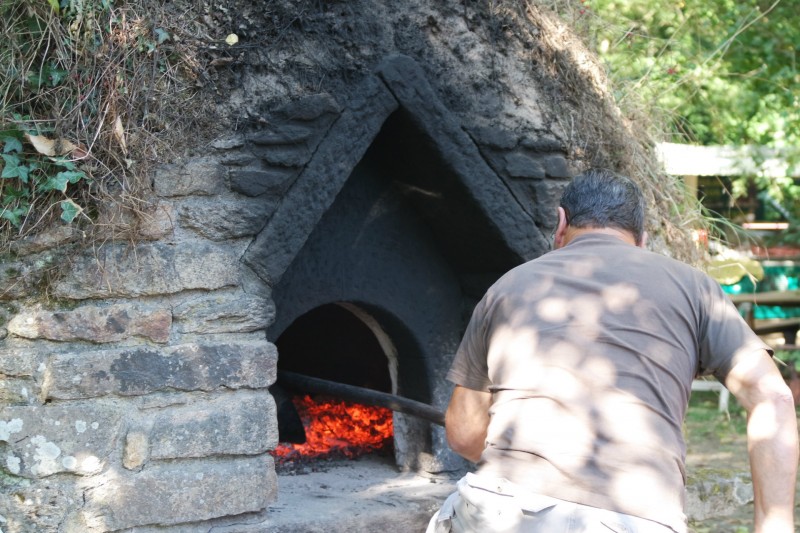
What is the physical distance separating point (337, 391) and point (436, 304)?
577 mm

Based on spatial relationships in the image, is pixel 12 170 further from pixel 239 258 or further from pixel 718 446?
pixel 718 446

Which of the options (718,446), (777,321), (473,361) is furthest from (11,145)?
(777,321)

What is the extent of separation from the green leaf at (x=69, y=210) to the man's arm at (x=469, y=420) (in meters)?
1.23

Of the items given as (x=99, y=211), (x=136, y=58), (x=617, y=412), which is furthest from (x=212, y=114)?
(x=617, y=412)

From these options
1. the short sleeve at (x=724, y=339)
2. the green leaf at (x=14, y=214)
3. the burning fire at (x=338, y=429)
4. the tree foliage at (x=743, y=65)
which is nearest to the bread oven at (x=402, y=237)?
the burning fire at (x=338, y=429)

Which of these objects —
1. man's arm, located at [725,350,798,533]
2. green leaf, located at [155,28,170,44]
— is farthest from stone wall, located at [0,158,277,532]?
man's arm, located at [725,350,798,533]

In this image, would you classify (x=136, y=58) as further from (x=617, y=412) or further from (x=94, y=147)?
(x=617, y=412)

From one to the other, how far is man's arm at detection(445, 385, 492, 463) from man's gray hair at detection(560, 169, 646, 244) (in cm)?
52

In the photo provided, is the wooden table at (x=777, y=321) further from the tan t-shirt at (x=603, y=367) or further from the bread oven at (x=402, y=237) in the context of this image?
the tan t-shirt at (x=603, y=367)

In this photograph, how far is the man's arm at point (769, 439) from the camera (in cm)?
201

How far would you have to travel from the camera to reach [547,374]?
6.81 feet

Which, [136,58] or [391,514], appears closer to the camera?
[136,58]

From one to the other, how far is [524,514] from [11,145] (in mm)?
1810

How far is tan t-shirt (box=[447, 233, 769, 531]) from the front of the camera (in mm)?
2004
